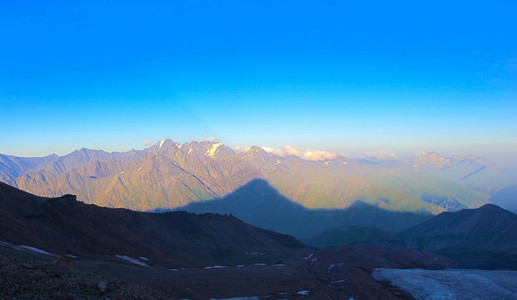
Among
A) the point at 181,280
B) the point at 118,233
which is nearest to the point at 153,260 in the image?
the point at 118,233

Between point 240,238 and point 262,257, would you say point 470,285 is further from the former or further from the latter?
Answer: point 240,238

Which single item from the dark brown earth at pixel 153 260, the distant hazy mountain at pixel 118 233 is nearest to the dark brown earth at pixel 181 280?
the dark brown earth at pixel 153 260

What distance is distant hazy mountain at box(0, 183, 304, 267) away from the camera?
70.4 metres

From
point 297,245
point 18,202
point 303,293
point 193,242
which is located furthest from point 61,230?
point 297,245

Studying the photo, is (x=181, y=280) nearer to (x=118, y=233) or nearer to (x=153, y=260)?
(x=153, y=260)

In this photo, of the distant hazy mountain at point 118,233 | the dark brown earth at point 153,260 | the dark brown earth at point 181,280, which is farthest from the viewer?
the distant hazy mountain at point 118,233

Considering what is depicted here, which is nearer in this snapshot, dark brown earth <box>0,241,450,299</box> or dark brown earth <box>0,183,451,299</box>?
dark brown earth <box>0,241,450,299</box>

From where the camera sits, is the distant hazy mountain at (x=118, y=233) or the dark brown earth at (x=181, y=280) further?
the distant hazy mountain at (x=118, y=233)

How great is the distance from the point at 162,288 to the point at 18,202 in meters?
73.5

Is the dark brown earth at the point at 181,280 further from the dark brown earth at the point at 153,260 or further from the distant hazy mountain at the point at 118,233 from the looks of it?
the distant hazy mountain at the point at 118,233

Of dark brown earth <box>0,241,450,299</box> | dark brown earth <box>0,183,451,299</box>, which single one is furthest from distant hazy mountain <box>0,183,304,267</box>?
dark brown earth <box>0,241,450,299</box>

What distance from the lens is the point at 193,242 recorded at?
13050 cm

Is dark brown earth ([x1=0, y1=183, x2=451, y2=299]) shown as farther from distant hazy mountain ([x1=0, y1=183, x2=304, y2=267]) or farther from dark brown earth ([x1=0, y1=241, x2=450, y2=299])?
distant hazy mountain ([x1=0, y1=183, x2=304, y2=267])

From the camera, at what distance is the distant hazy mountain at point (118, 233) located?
70438 millimetres
